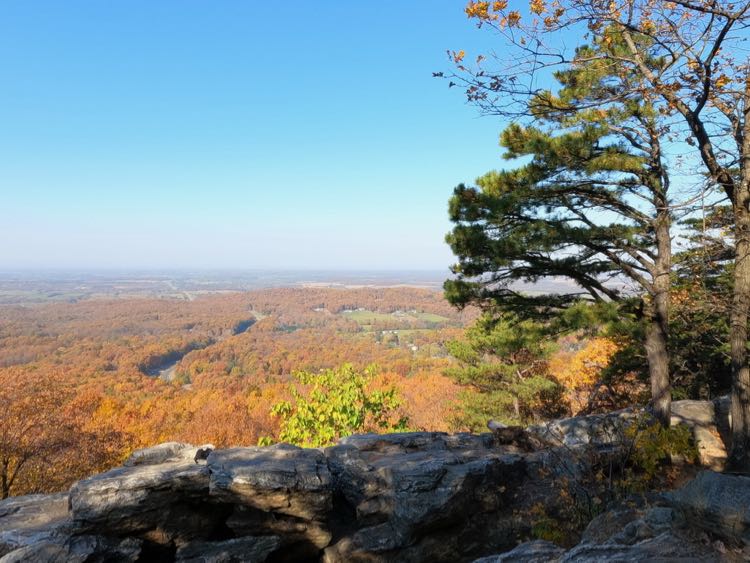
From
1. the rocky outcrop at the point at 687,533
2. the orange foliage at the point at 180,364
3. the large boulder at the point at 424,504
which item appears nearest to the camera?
the rocky outcrop at the point at 687,533

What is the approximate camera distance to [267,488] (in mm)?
6496

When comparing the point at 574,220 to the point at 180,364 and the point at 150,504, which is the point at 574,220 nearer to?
the point at 150,504

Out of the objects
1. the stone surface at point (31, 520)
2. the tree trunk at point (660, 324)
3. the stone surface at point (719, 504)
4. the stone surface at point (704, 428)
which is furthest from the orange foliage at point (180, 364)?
the stone surface at point (31, 520)

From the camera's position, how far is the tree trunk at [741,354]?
6.30 meters

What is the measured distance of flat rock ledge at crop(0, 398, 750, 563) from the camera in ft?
19.9

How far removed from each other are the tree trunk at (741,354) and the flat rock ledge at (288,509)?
191 centimetres

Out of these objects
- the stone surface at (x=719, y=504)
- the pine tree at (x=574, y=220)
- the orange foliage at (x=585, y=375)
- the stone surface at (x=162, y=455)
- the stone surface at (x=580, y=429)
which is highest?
the pine tree at (x=574, y=220)

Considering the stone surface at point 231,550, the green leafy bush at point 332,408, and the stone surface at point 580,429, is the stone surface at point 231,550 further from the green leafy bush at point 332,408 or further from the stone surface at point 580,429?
the stone surface at point 580,429

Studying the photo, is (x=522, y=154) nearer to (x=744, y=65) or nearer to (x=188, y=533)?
(x=744, y=65)

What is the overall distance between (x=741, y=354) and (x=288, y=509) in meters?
7.42

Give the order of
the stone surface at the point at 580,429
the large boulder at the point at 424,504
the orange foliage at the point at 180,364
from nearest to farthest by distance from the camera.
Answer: the large boulder at the point at 424,504 < the stone surface at the point at 580,429 < the orange foliage at the point at 180,364

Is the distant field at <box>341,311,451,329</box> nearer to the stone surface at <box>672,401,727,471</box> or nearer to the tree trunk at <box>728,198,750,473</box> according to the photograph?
the stone surface at <box>672,401,727,471</box>

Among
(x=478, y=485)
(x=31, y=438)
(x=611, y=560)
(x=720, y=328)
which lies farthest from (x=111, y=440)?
(x=720, y=328)

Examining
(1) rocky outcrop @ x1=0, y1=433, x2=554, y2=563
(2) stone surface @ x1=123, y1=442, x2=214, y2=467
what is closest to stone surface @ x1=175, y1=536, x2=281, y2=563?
(1) rocky outcrop @ x1=0, y1=433, x2=554, y2=563
